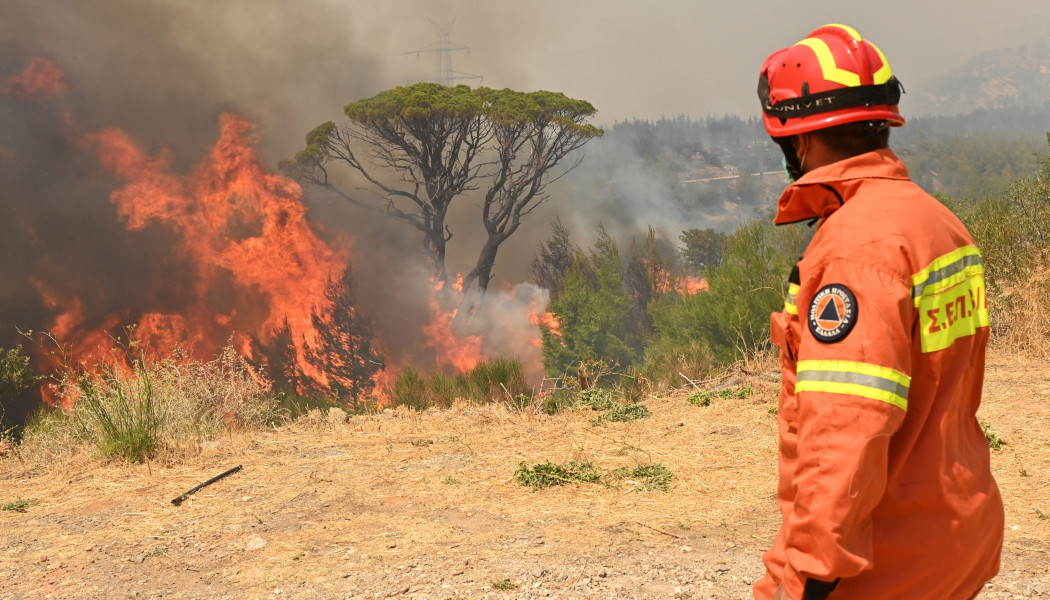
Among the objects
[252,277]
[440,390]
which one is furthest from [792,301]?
[252,277]

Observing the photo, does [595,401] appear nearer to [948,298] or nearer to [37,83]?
[948,298]

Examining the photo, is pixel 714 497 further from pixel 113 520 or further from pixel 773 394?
pixel 113 520

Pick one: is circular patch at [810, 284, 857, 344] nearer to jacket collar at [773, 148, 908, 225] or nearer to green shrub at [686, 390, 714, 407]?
jacket collar at [773, 148, 908, 225]

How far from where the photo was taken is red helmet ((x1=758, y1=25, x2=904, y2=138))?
4.45ft

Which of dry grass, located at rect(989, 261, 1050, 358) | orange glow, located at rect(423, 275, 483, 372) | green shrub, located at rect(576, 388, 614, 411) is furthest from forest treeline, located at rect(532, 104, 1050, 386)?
orange glow, located at rect(423, 275, 483, 372)

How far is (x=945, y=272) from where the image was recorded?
4.08 ft

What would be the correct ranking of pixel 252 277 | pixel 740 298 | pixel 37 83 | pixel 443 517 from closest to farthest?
pixel 443 517
pixel 740 298
pixel 37 83
pixel 252 277

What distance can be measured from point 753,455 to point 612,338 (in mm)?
23486

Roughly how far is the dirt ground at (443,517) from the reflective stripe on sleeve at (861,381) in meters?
2.39

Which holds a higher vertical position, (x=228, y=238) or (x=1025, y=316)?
(x=228, y=238)

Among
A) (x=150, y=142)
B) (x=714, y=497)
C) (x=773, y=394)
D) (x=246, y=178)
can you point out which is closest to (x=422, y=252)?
(x=246, y=178)

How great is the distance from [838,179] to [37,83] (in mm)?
29786

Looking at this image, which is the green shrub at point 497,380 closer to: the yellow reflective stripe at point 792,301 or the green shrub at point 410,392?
Answer: the green shrub at point 410,392

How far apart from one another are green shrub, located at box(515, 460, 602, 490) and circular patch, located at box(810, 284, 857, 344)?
3761mm
